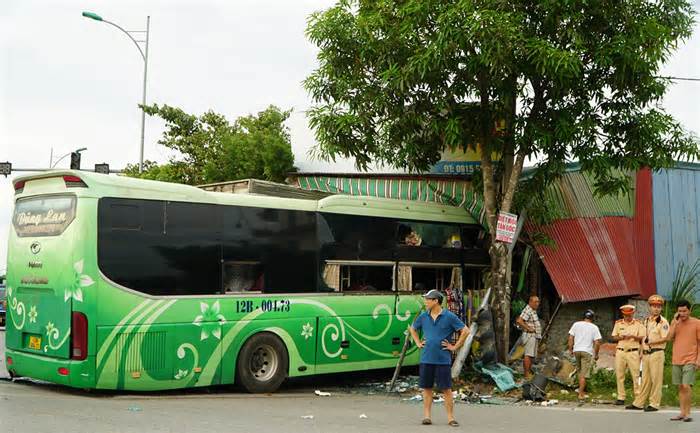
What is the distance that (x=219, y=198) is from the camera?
1273cm

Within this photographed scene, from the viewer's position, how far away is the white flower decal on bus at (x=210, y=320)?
12.3 m

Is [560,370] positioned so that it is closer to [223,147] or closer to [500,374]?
[500,374]

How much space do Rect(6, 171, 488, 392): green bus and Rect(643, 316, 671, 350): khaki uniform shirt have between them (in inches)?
185

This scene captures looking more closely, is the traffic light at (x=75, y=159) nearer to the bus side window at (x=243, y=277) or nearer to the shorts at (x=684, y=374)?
the bus side window at (x=243, y=277)

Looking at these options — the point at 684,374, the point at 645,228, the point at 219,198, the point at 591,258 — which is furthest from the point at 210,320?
the point at 645,228

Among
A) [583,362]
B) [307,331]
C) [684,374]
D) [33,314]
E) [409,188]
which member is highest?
[409,188]

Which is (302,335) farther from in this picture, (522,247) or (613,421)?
(522,247)

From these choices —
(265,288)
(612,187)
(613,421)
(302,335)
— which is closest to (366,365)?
(302,335)

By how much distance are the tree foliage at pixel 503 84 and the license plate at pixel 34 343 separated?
651cm

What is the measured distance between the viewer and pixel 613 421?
11.2 metres

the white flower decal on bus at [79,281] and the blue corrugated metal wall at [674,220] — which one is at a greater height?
the blue corrugated metal wall at [674,220]

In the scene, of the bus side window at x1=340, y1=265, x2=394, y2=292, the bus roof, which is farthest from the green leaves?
the bus side window at x1=340, y1=265, x2=394, y2=292

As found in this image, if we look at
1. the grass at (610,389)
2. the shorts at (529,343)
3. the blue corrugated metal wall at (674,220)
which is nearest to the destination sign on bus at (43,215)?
the grass at (610,389)

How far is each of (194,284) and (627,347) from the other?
680 cm
